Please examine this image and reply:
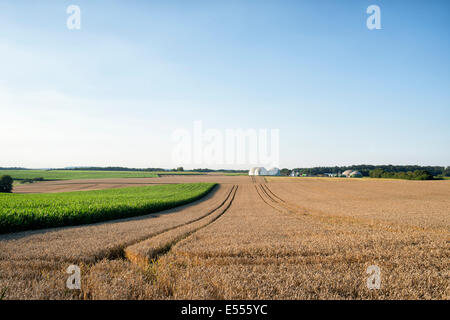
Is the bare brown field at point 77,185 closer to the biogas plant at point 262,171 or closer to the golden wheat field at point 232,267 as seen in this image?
the golden wheat field at point 232,267

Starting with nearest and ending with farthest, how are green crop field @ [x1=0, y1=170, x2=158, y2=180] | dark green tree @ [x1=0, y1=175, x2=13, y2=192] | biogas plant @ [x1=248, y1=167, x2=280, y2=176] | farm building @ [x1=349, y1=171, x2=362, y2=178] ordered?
dark green tree @ [x1=0, y1=175, x2=13, y2=192]
green crop field @ [x1=0, y1=170, x2=158, y2=180]
farm building @ [x1=349, y1=171, x2=362, y2=178]
biogas plant @ [x1=248, y1=167, x2=280, y2=176]

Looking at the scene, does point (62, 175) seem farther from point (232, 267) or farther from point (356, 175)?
point (356, 175)

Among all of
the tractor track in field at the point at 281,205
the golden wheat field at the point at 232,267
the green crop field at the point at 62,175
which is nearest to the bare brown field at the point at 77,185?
the green crop field at the point at 62,175

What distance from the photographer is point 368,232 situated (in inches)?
422

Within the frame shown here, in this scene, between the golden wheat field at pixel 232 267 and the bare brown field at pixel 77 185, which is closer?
the golden wheat field at pixel 232 267

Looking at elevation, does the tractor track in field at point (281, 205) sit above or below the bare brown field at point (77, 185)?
above

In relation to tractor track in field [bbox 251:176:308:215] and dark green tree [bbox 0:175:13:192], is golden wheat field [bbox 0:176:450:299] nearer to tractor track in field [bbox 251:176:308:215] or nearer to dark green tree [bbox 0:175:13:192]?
tractor track in field [bbox 251:176:308:215]

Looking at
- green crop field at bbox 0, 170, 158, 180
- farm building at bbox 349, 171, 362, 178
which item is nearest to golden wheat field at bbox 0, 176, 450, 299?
green crop field at bbox 0, 170, 158, 180

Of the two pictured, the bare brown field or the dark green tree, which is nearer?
the dark green tree

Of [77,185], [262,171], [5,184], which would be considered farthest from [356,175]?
[5,184]

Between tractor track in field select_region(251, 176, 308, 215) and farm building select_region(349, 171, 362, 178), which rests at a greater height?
tractor track in field select_region(251, 176, 308, 215)

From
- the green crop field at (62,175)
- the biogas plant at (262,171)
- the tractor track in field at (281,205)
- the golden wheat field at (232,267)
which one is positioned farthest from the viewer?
the biogas plant at (262,171)

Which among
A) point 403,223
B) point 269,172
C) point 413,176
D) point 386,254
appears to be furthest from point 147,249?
point 269,172
